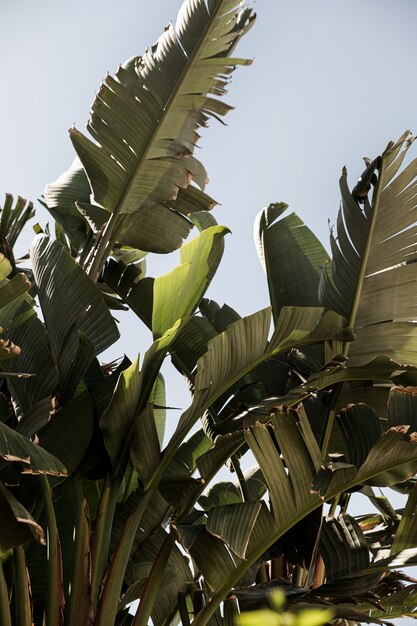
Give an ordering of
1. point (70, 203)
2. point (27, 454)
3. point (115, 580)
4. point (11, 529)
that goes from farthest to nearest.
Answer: point (70, 203) → point (115, 580) → point (11, 529) → point (27, 454)

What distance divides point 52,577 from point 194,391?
43 centimetres

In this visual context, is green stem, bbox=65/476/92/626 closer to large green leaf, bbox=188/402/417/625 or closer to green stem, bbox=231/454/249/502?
large green leaf, bbox=188/402/417/625

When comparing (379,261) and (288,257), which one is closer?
(379,261)

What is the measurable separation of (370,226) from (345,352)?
284mm

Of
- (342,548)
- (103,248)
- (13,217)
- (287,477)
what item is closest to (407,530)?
(342,548)

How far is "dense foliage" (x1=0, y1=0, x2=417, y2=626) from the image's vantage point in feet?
4.48

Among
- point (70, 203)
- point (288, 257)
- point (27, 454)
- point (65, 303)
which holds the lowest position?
point (27, 454)

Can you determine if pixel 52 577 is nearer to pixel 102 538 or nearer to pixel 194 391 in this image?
pixel 102 538

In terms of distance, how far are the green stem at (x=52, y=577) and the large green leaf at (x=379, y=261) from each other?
0.70 m

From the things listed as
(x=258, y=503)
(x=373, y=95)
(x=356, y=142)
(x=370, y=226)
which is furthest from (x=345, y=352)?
(x=373, y=95)

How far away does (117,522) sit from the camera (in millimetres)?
1676

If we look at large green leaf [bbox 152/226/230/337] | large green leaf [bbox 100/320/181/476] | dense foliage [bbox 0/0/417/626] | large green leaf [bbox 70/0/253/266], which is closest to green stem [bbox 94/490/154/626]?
dense foliage [bbox 0/0/417/626]

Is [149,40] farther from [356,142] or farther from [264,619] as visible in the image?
[264,619]

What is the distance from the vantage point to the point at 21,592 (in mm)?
1384
